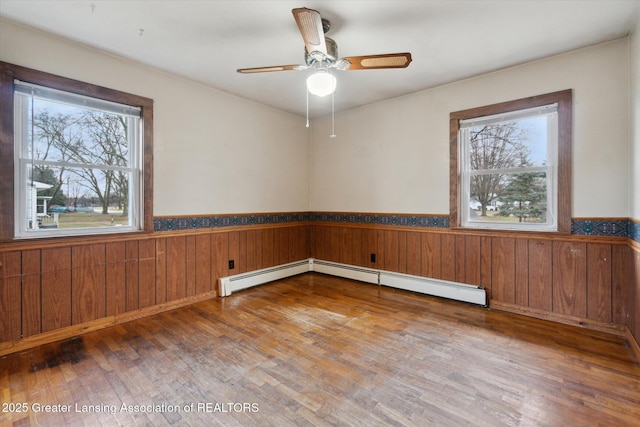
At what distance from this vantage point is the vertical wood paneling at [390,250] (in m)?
3.94

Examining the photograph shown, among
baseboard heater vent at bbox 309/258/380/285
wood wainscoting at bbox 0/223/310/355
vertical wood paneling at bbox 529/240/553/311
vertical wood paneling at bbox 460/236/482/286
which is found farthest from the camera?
baseboard heater vent at bbox 309/258/380/285

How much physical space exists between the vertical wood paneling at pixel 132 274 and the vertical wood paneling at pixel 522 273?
395 centimetres

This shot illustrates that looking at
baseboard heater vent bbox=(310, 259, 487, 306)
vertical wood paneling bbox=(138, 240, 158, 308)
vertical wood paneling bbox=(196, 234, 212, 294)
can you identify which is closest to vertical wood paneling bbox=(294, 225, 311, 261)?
baseboard heater vent bbox=(310, 259, 487, 306)

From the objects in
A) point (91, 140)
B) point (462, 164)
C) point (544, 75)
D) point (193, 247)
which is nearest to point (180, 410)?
point (193, 247)

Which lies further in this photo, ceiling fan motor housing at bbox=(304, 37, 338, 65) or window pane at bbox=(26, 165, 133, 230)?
window pane at bbox=(26, 165, 133, 230)

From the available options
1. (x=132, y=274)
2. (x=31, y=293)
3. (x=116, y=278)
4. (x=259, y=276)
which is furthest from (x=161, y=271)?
(x=259, y=276)

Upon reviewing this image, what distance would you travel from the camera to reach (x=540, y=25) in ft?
7.49

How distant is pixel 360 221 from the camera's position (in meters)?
4.32

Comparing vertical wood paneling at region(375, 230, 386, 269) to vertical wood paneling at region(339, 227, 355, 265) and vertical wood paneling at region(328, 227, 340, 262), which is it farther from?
vertical wood paneling at region(328, 227, 340, 262)

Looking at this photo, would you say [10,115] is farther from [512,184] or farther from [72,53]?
[512,184]

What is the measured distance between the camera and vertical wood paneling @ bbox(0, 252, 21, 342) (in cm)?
223

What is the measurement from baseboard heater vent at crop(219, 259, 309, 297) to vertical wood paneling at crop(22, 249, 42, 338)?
1639mm

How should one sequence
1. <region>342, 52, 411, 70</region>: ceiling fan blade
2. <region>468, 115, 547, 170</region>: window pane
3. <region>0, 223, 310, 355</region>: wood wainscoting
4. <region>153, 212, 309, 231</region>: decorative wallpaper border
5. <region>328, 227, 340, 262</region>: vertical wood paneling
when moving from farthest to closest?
<region>328, 227, 340, 262</region>: vertical wood paneling < <region>153, 212, 309, 231</region>: decorative wallpaper border < <region>468, 115, 547, 170</region>: window pane < <region>0, 223, 310, 355</region>: wood wainscoting < <region>342, 52, 411, 70</region>: ceiling fan blade

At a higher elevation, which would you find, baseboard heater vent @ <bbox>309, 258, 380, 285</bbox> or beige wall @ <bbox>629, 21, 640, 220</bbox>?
beige wall @ <bbox>629, 21, 640, 220</bbox>
